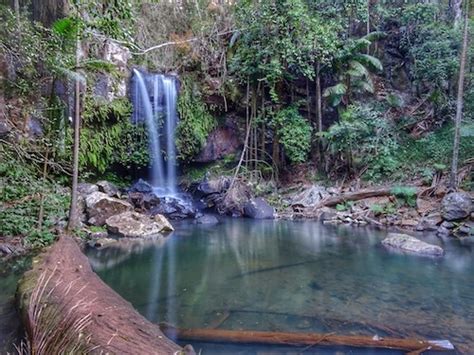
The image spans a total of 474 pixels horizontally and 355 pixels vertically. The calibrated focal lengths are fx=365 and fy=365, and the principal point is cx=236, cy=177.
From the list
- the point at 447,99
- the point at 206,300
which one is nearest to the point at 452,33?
the point at 447,99

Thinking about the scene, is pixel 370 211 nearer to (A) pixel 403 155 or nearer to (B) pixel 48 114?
(A) pixel 403 155

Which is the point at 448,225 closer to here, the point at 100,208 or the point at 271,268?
the point at 271,268

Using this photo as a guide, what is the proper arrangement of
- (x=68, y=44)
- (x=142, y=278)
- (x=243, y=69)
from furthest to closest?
1. (x=243, y=69)
2. (x=68, y=44)
3. (x=142, y=278)

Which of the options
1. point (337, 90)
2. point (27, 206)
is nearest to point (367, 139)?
point (337, 90)

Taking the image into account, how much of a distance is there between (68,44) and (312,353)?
6470 millimetres

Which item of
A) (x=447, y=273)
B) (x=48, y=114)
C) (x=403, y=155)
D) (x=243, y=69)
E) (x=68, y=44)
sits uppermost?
(x=243, y=69)

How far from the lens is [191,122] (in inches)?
566

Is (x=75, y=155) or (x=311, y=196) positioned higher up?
(x=75, y=155)

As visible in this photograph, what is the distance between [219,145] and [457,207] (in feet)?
29.4

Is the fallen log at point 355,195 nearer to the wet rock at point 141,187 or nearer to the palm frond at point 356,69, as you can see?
the palm frond at point 356,69

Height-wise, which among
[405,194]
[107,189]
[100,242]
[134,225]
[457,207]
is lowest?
[100,242]

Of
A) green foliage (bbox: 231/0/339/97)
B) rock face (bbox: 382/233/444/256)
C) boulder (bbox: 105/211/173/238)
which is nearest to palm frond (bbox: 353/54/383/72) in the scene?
green foliage (bbox: 231/0/339/97)

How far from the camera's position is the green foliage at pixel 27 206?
23.0 feet

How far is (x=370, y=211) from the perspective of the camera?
11.0 m
